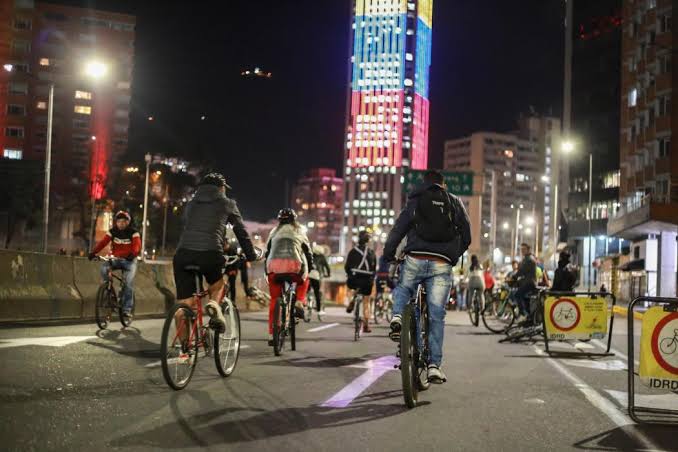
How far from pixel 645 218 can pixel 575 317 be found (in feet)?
114

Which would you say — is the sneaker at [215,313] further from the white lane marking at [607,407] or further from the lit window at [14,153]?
the lit window at [14,153]

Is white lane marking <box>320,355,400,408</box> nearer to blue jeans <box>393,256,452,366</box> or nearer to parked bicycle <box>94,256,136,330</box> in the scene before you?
blue jeans <box>393,256,452,366</box>

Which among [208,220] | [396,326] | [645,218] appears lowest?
[396,326]

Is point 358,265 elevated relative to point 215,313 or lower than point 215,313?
elevated

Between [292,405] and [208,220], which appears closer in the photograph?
[292,405]

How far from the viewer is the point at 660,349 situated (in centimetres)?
675

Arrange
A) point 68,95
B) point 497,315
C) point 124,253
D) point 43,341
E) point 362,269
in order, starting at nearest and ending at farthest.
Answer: point 43,341, point 124,253, point 362,269, point 497,315, point 68,95

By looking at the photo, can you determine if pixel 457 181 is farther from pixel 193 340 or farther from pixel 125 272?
pixel 193 340

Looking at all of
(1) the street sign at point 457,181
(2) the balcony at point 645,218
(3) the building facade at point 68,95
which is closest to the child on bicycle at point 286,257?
(2) the balcony at point 645,218

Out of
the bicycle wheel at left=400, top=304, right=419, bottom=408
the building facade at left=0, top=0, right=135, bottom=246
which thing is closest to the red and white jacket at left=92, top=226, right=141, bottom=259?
the bicycle wheel at left=400, top=304, right=419, bottom=408

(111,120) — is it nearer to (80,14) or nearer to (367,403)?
(80,14)

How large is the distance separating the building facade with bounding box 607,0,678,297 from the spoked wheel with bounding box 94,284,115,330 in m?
39.5

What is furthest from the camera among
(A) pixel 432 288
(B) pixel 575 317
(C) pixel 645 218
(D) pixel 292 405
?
(C) pixel 645 218

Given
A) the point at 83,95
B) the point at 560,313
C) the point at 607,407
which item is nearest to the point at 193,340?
the point at 607,407
